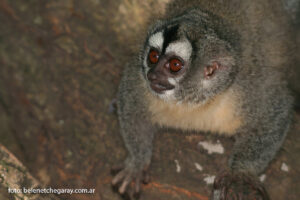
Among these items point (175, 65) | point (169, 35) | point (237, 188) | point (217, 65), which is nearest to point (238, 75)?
point (217, 65)

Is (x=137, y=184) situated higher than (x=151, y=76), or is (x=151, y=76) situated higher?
(x=151, y=76)

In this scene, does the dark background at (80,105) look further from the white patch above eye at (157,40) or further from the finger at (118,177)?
the white patch above eye at (157,40)

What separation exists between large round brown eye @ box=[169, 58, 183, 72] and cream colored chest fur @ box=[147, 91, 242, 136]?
0.57 metres

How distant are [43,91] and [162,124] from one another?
1.93 metres

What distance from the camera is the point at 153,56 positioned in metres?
4.18

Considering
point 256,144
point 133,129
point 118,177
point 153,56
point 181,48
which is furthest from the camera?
point 133,129

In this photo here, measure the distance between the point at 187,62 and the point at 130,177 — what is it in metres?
1.99

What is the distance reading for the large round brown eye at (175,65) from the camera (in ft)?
13.0

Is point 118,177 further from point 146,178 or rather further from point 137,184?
point 146,178

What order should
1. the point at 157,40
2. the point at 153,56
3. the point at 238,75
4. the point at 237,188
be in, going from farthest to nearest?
the point at 237,188 < the point at 238,75 < the point at 153,56 < the point at 157,40

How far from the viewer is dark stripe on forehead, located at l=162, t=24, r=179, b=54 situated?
12.9 feet

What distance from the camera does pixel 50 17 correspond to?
19.9ft

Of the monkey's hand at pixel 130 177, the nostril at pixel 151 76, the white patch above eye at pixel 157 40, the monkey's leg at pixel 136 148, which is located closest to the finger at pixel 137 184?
the monkey's hand at pixel 130 177

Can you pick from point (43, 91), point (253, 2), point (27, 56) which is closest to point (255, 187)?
point (253, 2)
